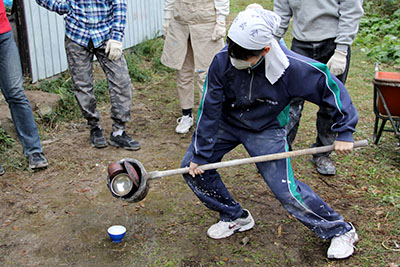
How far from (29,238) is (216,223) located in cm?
147

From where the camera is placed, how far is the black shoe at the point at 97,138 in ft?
15.9

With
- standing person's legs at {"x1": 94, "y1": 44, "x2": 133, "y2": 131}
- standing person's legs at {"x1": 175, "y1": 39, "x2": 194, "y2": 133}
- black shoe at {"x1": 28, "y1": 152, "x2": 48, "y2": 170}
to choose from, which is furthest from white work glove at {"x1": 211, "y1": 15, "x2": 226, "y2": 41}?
black shoe at {"x1": 28, "y1": 152, "x2": 48, "y2": 170}

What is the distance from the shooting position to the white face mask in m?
2.69

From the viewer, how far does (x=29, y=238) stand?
3332mm

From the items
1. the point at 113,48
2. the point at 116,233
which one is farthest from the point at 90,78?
the point at 116,233

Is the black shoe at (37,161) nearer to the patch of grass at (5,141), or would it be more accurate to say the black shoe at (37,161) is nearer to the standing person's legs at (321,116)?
the patch of grass at (5,141)

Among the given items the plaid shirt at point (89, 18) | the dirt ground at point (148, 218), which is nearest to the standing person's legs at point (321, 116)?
the dirt ground at point (148, 218)

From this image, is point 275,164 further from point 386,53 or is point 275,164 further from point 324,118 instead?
point 386,53

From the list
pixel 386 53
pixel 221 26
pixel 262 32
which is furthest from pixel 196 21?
pixel 386 53

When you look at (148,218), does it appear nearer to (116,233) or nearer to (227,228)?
(116,233)

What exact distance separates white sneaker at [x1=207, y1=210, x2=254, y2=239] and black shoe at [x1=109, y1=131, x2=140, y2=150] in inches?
70.7

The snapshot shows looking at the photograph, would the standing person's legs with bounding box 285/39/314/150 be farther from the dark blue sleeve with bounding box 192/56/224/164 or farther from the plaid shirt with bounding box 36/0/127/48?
the plaid shirt with bounding box 36/0/127/48

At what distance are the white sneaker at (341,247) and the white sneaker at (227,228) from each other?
2.20 ft

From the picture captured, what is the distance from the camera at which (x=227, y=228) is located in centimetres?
336
